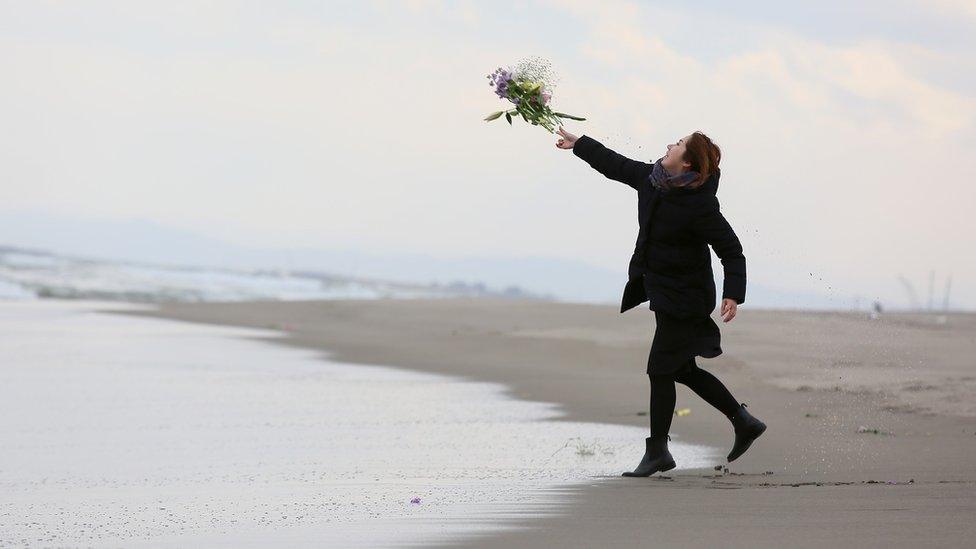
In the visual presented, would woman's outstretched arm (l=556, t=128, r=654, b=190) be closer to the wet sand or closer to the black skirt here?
the black skirt

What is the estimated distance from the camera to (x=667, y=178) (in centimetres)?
584

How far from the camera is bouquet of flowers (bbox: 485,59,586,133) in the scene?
6.32 m

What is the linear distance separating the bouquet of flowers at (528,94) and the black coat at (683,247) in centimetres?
52

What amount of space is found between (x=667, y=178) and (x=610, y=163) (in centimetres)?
35

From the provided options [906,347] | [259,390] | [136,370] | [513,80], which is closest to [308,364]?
[136,370]

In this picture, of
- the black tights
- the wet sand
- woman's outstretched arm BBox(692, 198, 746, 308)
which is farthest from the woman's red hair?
the wet sand

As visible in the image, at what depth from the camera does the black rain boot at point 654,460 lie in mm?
5926

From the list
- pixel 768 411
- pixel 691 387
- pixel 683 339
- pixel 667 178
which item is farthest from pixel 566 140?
pixel 768 411

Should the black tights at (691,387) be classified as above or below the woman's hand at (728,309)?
below

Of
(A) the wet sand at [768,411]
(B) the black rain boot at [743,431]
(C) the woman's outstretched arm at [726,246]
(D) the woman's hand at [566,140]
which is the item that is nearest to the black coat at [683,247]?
(C) the woman's outstretched arm at [726,246]

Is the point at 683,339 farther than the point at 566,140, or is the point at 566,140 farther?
the point at 566,140

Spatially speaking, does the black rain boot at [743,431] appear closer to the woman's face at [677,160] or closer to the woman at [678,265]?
the woman at [678,265]

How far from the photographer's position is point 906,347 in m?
14.1

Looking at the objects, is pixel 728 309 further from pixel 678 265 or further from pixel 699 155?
pixel 699 155
